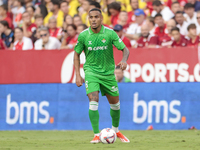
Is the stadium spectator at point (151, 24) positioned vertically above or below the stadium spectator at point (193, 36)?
above

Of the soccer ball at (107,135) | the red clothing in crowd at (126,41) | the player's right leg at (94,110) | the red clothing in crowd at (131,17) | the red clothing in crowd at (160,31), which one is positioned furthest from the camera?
the red clothing in crowd at (131,17)

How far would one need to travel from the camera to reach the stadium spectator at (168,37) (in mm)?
12472

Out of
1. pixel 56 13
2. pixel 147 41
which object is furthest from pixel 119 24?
pixel 56 13

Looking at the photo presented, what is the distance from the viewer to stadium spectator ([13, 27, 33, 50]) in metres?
13.6

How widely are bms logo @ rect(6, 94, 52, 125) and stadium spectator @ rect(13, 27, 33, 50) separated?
2.08 metres

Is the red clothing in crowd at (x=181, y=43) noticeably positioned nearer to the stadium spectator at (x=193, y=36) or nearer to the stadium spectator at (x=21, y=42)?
the stadium spectator at (x=193, y=36)

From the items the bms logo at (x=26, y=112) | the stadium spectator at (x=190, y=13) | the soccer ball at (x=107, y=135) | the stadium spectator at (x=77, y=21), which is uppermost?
the stadium spectator at (x=190, y=13)

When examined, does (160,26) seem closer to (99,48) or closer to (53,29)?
(53,29)

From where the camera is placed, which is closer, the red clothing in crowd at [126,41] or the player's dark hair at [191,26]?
the player's dark hair at [191,26]

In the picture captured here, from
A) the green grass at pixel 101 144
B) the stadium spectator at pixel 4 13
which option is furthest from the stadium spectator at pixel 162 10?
the stadium spectator at pixel 4 13

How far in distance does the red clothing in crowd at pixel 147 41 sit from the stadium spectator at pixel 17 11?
19.2ft

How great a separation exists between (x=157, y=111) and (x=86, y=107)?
6.85 ft

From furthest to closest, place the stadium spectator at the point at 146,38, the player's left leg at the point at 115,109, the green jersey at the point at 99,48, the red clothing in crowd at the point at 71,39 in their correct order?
the red clothing in crowd at the point at 71,39
the stadium spectator at the point at 146,38
the player's left leg at the point at 115,109
the green jersey at the point at 99,48

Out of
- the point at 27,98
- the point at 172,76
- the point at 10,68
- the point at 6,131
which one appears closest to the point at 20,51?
the point at 10,68
